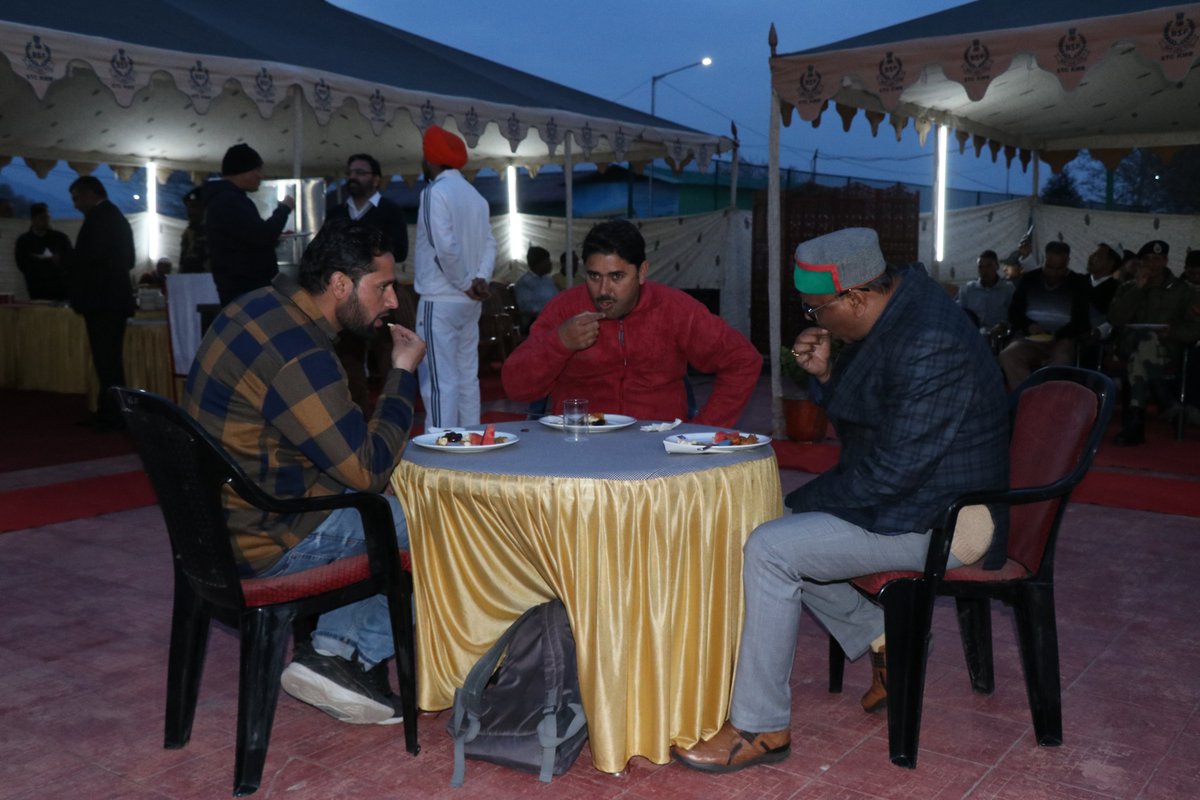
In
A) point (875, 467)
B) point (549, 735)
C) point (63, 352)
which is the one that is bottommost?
point (549, 735)

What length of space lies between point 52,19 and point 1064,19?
6.15 meters

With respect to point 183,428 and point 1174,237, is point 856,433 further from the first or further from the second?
point 1174,237

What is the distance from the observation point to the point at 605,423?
3.31 metres

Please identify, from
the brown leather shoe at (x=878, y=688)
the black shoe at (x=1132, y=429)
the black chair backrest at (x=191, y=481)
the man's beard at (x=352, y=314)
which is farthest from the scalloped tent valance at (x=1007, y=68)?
the black chair backrest at (x=191, y=481)

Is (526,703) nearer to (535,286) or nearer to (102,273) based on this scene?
(102,273)

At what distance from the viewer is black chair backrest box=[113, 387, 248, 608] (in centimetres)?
244

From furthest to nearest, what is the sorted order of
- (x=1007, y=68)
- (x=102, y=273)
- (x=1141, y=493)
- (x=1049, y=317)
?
(x=1049, y=317), (x=102, y=273), (x=1007, y=68), (x=1141, y=493)

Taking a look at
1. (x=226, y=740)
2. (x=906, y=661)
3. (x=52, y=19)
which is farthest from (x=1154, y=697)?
(x=52, y=19)

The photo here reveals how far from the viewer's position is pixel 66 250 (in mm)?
11891

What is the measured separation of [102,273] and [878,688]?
6.52 metres

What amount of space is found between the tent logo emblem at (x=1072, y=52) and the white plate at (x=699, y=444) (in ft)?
14.5

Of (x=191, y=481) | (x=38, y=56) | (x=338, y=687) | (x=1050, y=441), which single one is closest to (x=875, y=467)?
(x=1050, y=441)

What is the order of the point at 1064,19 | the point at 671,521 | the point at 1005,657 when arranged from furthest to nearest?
the point at 1064,19 → the point at 1005,657 → the point at 671,521

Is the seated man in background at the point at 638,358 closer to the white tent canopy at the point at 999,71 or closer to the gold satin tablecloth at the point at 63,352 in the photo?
the white tent canopy at the point at 999,71
